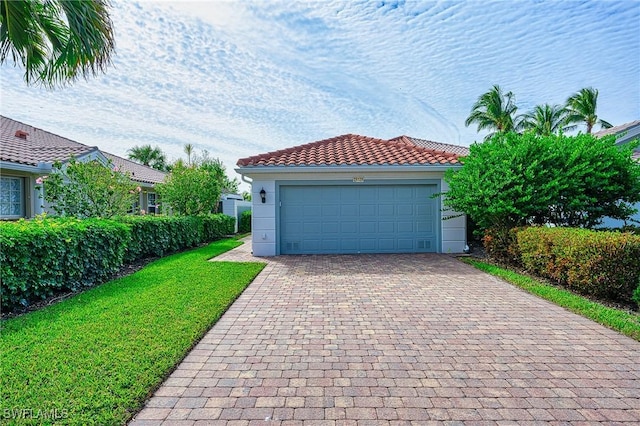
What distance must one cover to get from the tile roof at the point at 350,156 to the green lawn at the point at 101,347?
5.06 m

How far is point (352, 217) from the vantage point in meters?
11.1

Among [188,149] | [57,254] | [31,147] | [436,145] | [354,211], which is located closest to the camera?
[57,254]

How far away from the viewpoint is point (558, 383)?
10.5 ft

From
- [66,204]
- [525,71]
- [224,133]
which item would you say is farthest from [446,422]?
[224,133]

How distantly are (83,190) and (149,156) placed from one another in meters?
31.2

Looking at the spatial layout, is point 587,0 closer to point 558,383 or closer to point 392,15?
point 392,15

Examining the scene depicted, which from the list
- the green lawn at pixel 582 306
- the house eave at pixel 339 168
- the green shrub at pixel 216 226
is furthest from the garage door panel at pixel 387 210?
the green shrub at pixel 216 226

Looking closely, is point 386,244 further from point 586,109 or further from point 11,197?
point 586,109

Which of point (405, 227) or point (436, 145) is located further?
point (436, 145)

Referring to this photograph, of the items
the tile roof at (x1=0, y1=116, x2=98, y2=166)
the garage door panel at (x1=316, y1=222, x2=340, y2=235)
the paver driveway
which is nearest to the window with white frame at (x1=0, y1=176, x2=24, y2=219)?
the tile roof at (x1=0, y1=116, x2=98, y2=166)

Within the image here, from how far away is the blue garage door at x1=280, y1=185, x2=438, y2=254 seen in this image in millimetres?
11055

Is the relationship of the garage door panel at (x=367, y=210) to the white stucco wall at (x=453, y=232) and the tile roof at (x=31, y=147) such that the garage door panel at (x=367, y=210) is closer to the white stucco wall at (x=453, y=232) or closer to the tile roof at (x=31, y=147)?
the white stucco wall at (x=453, y=232)

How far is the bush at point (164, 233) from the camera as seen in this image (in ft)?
31.2

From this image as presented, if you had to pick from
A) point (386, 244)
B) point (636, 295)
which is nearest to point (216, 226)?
point (386, 244)
